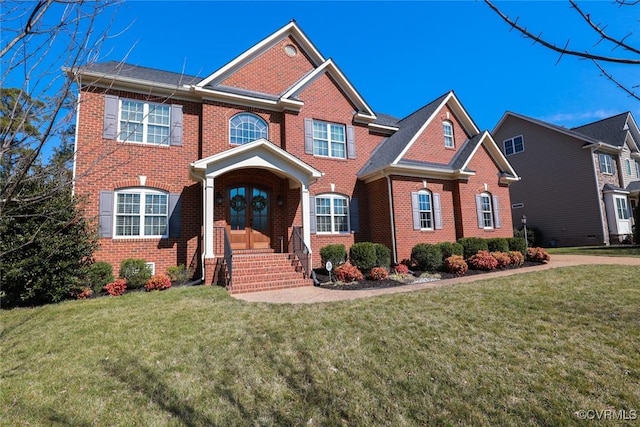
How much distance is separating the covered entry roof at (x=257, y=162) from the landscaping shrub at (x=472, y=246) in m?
6.54

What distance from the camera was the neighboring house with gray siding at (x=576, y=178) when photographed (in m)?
20.3

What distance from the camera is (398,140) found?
46.9 feet

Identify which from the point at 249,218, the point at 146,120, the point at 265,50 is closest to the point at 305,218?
the point at 249,218

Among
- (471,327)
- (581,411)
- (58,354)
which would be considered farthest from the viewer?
(471,327)

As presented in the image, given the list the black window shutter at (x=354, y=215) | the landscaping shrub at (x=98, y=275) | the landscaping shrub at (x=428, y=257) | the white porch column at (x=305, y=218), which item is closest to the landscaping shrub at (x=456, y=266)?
the landscaping shrub at (x=428, y=257)

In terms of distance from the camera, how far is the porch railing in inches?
383

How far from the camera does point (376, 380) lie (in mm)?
3703

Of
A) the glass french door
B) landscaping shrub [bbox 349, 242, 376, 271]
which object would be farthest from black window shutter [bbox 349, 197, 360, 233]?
the glass french door

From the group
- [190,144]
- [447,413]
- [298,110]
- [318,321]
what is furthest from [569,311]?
[190,144]

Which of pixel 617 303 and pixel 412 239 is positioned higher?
pixel 412 239

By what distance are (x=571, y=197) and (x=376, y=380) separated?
79.8 ft

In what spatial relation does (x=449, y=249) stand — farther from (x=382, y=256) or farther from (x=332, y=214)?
(x=332, y=214)

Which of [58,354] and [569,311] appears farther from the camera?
[569,311]

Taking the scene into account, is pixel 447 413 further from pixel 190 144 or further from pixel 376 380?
pixel 190 144
